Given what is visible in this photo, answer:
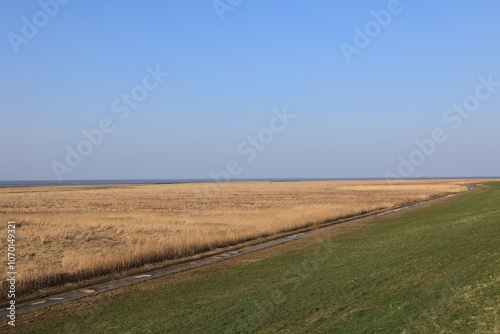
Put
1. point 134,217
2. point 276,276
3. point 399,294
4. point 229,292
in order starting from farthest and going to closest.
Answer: point 134,217, point 276,276, point 229,292, point 399,294

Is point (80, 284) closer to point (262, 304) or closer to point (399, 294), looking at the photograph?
point (262, 304)

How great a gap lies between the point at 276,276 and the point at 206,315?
212 inches

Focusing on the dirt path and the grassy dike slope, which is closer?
the grassy dike slope

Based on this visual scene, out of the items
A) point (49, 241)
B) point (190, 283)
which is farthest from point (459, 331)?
point (49, 241)

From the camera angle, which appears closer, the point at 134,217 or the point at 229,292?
the point at 229,292

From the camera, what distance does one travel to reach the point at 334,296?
46.1 ft

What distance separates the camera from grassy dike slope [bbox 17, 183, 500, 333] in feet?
34.9

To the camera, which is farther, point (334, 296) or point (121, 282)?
point (121, 282)

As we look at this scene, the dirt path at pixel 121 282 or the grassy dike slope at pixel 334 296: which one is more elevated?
the grassy dike slope at pixel 334 296

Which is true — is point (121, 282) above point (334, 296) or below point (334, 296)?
below

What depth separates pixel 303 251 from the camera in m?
25.4

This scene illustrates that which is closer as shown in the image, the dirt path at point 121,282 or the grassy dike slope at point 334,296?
the grassy dike slope at point 334,296

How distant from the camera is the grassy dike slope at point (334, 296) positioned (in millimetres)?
10641

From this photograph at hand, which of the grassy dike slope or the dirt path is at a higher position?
the grassy dike slope
